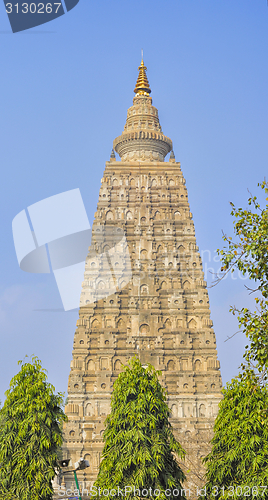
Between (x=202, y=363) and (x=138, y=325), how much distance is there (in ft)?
21.1

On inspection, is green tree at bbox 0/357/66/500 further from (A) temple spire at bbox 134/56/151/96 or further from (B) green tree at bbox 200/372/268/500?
(A) temple spire at bbox 134/56/151/96

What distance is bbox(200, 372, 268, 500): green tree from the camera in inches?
778

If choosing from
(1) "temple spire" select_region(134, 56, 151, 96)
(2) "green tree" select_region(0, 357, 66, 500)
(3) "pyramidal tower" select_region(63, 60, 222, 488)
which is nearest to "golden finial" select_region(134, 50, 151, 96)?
(1) "temple spire" select_region(134, 56, 151, 96)

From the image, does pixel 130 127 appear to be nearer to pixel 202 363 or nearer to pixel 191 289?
pixel 191 289

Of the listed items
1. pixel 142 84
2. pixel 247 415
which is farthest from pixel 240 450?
pixel 142 84

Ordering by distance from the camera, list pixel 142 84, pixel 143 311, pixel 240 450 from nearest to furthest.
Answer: pixel 240 450, pixel 143 311, pixel 142 84

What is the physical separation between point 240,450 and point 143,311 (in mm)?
31689

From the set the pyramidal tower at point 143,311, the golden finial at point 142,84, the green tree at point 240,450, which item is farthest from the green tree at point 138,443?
the golden finial at point 142,84

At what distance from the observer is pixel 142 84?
70.3 m

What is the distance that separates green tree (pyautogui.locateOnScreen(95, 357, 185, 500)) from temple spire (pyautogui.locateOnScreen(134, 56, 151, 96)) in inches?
2092

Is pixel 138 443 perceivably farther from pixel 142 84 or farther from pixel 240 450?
pixel 142 84

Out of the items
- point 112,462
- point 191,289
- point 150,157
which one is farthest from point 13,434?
point 150,157

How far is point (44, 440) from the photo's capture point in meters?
21.0

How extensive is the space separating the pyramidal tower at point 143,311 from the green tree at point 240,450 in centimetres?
2064
